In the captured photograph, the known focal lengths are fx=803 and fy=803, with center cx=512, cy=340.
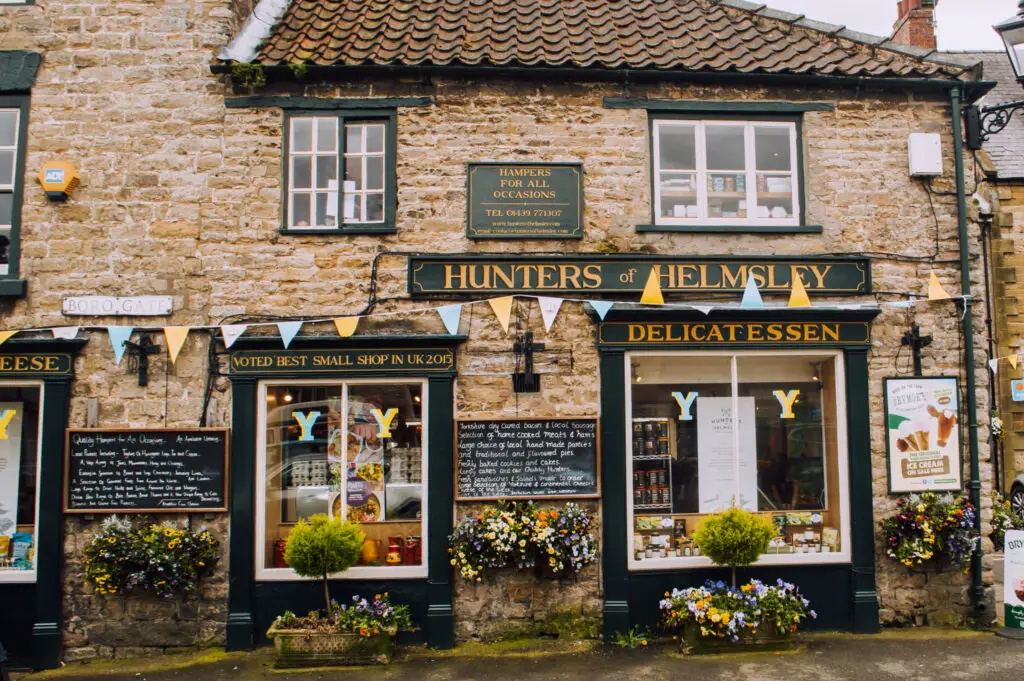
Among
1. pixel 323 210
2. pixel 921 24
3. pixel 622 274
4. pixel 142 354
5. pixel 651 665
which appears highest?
pixel 921 24

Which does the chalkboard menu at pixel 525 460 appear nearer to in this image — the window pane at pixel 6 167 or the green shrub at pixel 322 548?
the green shrub at pixel 322 548

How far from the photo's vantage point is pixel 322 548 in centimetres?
735

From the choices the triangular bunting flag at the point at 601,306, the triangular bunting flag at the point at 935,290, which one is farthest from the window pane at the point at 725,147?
the triangular bunting flag at the point at 935,290

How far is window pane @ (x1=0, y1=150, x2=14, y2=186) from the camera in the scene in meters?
8.34

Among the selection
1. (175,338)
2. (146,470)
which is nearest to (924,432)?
(175,338)

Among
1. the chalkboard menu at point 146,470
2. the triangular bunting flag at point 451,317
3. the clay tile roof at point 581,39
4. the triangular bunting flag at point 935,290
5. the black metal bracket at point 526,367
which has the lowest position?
the chalkboard menu at point 146,470

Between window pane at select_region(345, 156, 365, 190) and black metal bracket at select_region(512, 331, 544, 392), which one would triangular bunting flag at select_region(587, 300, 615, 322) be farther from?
window pane at select_region(345, 156, 365, 190)

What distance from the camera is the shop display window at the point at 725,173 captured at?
856cm

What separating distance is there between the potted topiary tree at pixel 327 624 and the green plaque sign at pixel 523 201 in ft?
10.7

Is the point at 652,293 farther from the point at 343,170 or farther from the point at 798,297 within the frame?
the point at 343,170

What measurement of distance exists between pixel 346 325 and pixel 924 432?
6023 mm

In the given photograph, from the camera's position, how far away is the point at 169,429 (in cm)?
794

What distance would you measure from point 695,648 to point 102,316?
263 inches

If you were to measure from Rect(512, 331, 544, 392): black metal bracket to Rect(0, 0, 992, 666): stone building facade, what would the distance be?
0.29 feet
